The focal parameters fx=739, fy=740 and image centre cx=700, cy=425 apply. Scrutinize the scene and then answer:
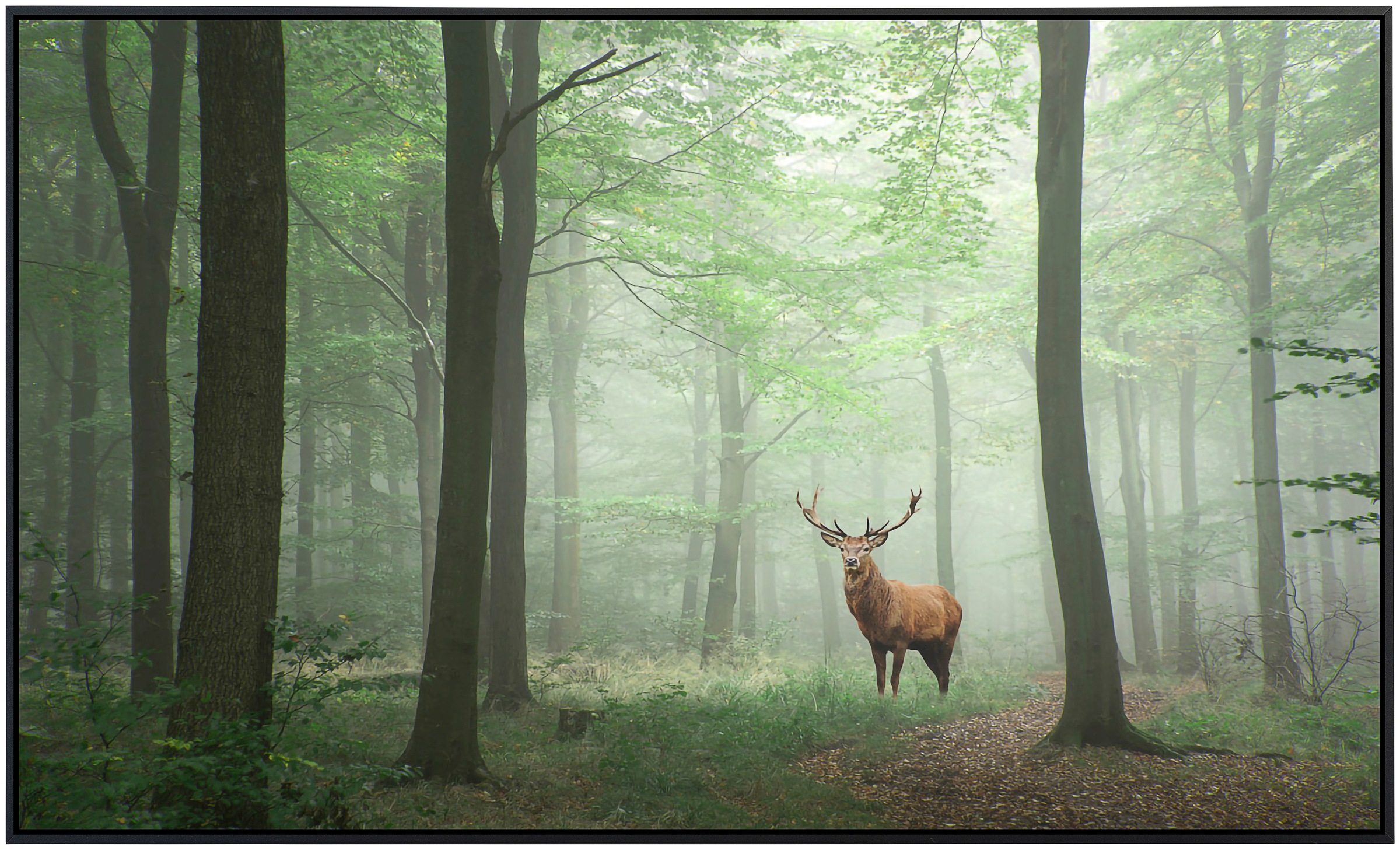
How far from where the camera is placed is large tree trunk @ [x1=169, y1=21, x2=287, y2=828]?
386 cm

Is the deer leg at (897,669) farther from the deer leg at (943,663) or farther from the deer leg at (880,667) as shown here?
the deer leg at (943,663)

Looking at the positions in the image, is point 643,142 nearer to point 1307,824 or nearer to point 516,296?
point 516,296

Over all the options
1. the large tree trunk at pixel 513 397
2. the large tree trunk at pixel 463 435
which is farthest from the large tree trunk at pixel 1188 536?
the large tree trunk at pixel 463 435

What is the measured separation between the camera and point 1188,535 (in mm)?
15961

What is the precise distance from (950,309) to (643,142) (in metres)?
7.13

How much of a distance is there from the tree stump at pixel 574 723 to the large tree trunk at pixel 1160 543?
13257mm

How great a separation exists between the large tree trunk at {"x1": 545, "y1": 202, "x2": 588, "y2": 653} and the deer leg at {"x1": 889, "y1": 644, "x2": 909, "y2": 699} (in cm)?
723

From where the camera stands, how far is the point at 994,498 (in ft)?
113

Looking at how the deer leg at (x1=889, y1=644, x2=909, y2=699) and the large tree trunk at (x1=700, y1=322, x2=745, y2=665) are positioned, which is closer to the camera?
the deer leg at (x1=889, y1=644, x2=909, y2=699)

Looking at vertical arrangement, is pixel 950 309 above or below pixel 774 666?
above

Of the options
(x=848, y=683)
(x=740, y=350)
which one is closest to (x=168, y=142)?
(x=740, y=350)

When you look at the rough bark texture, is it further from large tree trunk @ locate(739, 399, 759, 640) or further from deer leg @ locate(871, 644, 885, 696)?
deer leg @ locate(871, 644, 885, 696)

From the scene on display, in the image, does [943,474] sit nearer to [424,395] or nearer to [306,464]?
[424,395]

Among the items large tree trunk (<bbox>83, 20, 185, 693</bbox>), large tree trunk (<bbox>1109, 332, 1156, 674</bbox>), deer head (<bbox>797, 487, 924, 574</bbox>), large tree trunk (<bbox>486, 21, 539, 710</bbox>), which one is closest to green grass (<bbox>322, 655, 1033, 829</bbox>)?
large tree trunk (<bbox>486, 21, 539, 710</bbox>)
